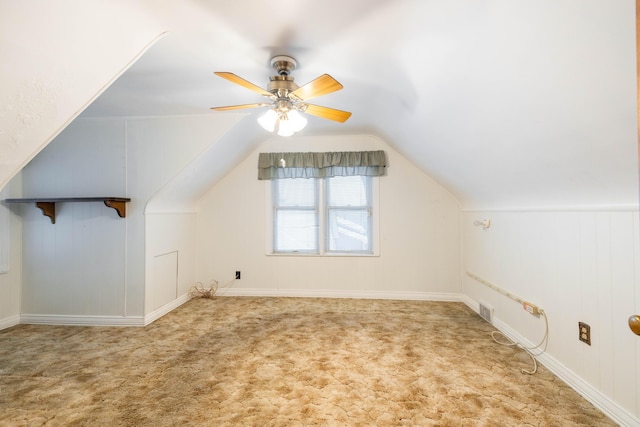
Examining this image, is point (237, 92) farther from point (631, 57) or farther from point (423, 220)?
point (423, 220)

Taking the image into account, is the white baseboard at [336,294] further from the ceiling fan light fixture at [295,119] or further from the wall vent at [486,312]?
the ceiling fan light fixture at [295,119]

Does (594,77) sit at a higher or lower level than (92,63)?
lower

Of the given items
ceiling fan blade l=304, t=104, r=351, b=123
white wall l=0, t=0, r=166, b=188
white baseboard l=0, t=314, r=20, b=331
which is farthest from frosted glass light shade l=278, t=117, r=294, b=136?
white baseboard l=0, t=314, r=20, b=331

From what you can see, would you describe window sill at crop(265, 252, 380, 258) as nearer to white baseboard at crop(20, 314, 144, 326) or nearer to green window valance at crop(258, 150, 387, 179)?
green window valance at crop(258, 150, 387, 179)

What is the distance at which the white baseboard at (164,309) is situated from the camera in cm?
296

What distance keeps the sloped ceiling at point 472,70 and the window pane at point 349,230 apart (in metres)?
1.71

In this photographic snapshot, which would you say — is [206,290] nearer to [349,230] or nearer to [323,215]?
[323,215]

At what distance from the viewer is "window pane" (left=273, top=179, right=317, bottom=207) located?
13.1 ft

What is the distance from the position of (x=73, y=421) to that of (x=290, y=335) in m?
1.56

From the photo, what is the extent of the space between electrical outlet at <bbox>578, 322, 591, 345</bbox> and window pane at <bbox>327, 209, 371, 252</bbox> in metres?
2.34

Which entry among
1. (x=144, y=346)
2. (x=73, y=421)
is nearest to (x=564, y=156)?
(x=73, y=421)

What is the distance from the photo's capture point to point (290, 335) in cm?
268

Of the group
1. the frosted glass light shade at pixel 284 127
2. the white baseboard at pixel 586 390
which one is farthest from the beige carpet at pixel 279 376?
the frosted glass light shade at pixel 284 127

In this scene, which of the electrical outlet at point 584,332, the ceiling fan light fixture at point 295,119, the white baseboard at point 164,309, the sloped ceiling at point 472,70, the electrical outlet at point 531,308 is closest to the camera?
the sloped ceiling at point 472,70
